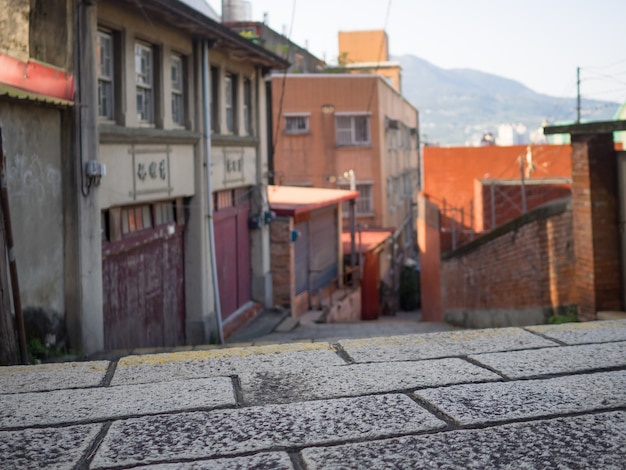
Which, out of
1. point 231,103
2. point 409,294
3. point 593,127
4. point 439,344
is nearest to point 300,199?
point 231,103

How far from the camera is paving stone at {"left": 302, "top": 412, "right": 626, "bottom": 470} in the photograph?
10.1ft

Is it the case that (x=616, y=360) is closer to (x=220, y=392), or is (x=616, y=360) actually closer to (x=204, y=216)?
(x=220, y=392)

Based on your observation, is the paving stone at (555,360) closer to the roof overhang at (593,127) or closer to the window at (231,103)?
the roof overhang at (593,127)

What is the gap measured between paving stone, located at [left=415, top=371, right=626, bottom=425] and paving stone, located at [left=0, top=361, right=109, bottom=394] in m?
1.83

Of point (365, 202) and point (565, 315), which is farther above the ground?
point (365, 202)

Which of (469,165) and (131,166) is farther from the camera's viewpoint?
(469,165)

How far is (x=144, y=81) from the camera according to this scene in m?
14.3

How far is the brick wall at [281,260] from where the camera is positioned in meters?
21.5

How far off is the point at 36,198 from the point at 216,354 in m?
6.10

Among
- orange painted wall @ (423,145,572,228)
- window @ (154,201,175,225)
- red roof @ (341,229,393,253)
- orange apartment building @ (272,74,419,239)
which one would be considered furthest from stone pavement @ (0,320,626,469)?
orange painted wall @ (423,145,572,228)

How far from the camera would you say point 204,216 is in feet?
53.8

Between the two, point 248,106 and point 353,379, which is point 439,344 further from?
point 248,106

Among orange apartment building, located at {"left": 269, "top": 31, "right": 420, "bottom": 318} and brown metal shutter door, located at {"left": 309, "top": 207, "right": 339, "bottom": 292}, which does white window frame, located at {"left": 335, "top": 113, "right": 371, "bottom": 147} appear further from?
brown metal shutter door, located at {"left": 309, "top": 207, "right": 339, "bottom": 292}

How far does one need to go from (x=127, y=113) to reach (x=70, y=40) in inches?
82.6
